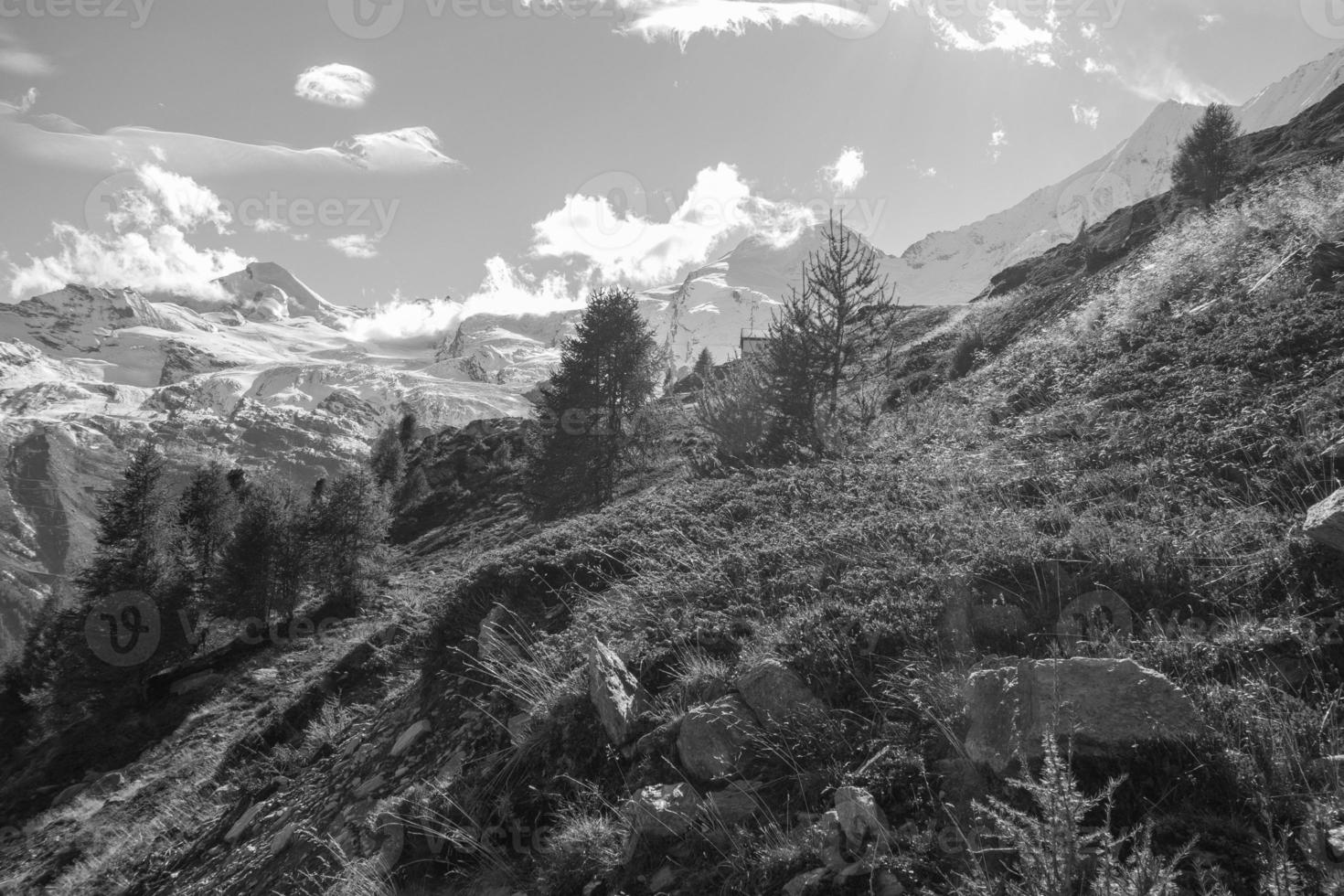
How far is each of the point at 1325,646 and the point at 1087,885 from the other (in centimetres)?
202

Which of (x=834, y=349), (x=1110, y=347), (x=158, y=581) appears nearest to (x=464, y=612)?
(x=1110, y=347)

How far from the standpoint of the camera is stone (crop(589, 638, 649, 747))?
174 inches

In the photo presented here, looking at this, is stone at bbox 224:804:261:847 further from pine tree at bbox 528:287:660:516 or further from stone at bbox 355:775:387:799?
pine tree at bbox 528:287:660:516

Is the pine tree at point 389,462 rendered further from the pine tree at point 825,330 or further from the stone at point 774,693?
the stone at point 774,693

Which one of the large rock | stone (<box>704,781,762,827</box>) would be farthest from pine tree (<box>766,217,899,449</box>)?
the large rock

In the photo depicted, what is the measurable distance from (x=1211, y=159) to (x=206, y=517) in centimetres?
5431

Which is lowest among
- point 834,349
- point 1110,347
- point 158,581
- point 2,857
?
point 2,857

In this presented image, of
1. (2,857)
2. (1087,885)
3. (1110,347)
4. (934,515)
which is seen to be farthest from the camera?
(2,857)

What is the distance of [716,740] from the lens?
392cm

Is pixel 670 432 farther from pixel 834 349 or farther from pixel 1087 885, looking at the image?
pixel 1087 885

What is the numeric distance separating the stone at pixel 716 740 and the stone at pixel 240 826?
5300mm

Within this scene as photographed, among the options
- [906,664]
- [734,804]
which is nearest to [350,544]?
[734,804]

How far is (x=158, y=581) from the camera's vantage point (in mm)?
26984

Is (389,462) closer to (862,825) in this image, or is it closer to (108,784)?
(108,784)
